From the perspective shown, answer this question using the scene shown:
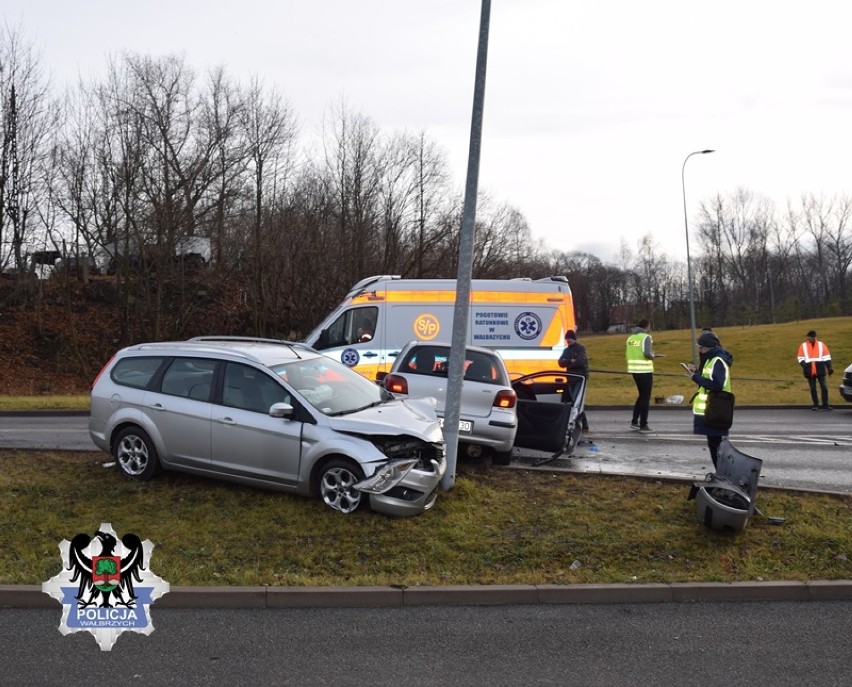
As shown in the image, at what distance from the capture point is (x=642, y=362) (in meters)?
14.0

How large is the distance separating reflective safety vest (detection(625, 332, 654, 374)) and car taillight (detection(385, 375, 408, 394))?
4.83 metres

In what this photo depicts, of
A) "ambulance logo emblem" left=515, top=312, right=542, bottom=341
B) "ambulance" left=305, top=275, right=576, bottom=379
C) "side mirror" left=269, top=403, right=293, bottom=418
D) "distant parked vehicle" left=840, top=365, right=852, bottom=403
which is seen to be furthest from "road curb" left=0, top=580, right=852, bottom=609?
"distant parked vehicle" left=840, top=365, right=852, bottom=403

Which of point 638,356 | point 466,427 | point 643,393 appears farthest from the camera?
point 643,393

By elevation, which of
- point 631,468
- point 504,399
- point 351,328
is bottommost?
point 631,468

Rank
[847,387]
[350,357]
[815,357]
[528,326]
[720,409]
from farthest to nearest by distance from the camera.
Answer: [815,357] → [847,387] → [528,326] → [350,357] → [720,409]

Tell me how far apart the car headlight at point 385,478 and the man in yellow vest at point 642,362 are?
7.37 m

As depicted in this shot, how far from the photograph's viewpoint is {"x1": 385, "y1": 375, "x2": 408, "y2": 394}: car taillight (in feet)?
35.3

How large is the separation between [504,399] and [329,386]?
267cm

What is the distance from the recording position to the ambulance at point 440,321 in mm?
15773

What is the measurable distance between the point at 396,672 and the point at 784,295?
10656cm

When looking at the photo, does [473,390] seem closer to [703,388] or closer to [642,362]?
[703,388]

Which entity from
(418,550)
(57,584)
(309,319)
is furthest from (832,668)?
(309,319)

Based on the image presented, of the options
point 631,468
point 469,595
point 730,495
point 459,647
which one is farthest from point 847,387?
point 459,647

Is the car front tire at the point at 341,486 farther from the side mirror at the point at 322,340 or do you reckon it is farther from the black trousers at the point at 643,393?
the side mirror at the point at 322,340
